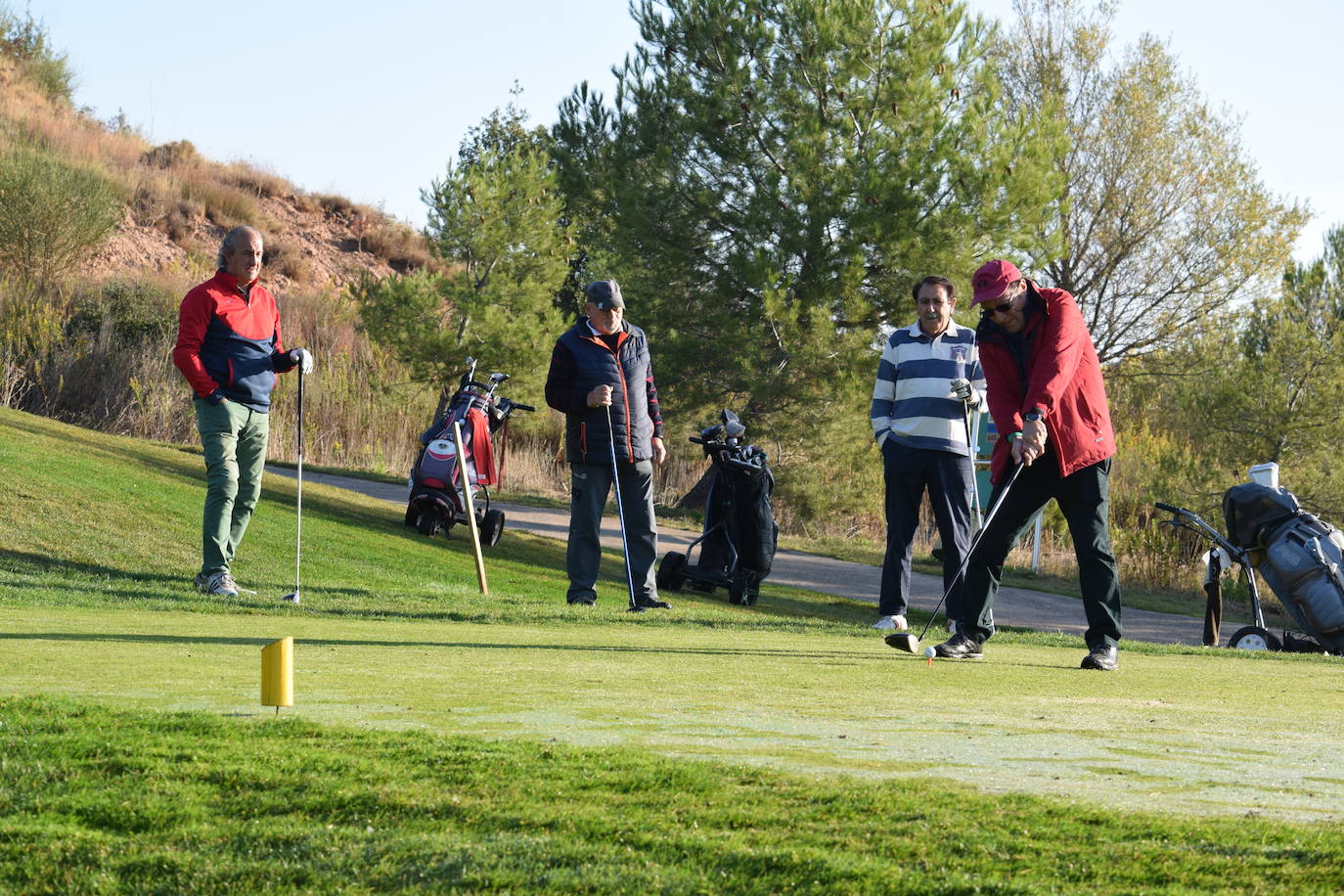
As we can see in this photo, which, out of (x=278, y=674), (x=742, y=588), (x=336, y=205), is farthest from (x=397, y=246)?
(x=278, y=674)

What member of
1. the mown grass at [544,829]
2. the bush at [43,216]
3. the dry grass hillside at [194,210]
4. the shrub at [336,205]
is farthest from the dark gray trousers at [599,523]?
the shrub at [336,205]

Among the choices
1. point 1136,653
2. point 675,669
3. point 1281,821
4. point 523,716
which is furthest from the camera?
point 1136,653

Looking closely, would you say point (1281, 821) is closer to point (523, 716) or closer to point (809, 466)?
point (523, 716)

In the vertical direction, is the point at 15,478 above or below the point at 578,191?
below

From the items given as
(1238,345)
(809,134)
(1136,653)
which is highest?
(809,134)

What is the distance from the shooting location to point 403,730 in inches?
168

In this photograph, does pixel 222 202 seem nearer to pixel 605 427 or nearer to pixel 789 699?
pixel 605 427

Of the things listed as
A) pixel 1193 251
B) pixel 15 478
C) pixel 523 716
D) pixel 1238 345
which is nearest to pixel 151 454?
pixel 15 478

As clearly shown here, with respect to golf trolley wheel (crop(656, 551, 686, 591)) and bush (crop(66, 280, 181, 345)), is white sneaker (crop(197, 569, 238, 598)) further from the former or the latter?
bush (crop(66, 280, 181, 345))

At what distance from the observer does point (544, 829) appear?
319 cm

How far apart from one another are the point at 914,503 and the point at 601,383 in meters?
2.15

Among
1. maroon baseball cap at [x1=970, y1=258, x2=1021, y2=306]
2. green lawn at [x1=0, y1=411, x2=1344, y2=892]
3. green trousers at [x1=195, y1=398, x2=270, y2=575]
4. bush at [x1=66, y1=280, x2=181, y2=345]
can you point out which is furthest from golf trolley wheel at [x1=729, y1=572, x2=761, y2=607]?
bush at [x1=66, y1=280, x2=181, y2=345]

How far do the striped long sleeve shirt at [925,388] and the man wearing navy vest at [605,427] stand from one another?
1.53 metres

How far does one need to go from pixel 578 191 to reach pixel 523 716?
27846mm
